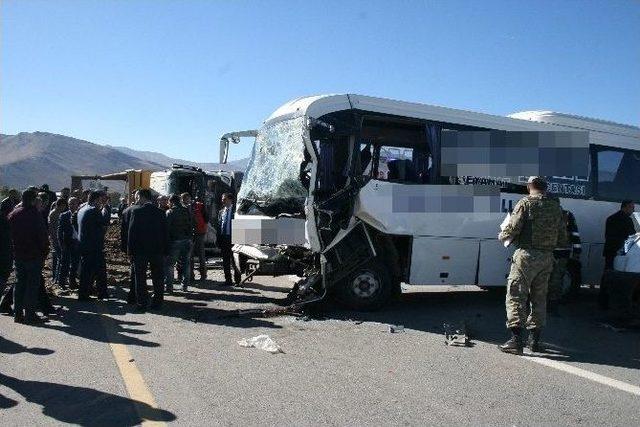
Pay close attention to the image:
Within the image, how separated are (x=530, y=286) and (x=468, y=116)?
3.81 m

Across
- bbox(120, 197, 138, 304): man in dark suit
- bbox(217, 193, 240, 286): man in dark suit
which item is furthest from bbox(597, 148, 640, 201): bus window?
bbox(120, 197, 138, 304): man in dark suit

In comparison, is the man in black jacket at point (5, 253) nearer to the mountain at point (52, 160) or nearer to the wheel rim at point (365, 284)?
the wheel rim at point (365, 284)

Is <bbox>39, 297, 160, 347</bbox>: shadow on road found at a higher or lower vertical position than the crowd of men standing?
lower

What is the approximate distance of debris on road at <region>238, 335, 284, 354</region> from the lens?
6297 mm

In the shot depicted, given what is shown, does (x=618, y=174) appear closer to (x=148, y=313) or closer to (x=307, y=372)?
(x=307, y=372)

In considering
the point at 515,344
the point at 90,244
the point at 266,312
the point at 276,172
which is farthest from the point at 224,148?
the point at 515,344

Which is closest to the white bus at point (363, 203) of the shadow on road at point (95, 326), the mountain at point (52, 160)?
the shadow on road at point (95, 326)

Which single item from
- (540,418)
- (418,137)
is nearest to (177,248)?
(418,137)

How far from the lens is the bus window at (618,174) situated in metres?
10.4

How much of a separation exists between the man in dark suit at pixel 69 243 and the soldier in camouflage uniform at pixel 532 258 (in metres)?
7.15

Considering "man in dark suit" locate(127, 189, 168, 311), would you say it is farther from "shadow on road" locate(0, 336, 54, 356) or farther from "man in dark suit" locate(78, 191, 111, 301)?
"shadow on road" locate(0, 336, 54, 356)

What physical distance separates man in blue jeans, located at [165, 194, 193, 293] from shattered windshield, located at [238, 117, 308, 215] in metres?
1.50

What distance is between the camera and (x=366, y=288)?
28.3 feet

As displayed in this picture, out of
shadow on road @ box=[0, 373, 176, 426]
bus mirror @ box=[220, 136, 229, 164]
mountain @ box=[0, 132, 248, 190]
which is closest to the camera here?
shadow on road @ box=[0, 373, 176, 426]
